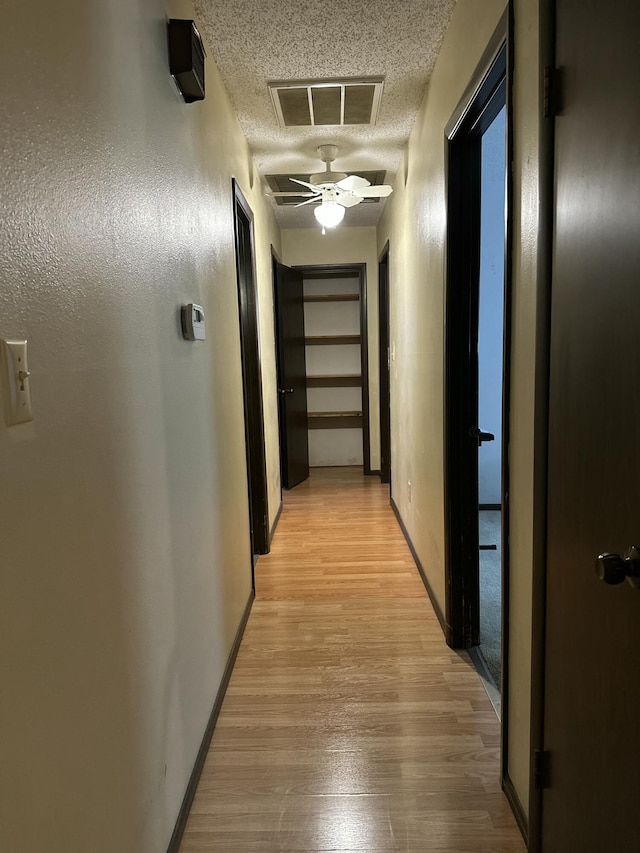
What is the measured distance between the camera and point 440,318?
2.45m

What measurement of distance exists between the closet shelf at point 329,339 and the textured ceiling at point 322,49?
283 centimetres

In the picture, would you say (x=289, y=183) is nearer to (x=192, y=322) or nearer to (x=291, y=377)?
(x=291, y=377)

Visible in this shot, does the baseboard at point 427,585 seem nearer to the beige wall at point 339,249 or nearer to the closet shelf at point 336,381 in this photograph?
the closet shelf at point 336,381

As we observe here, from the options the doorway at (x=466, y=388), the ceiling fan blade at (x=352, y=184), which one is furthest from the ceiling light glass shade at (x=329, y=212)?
the doorway at (x=466, y=388)

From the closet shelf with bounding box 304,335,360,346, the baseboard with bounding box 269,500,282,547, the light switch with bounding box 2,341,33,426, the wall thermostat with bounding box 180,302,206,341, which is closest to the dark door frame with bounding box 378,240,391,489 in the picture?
the closet shelf with bounding box 304,335,360,346

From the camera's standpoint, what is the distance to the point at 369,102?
2791mm

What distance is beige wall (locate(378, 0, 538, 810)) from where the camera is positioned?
1.38 meters

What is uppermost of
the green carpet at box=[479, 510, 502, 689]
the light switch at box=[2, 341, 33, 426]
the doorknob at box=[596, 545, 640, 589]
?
the light switch at box=[2, 341, 33, 426]

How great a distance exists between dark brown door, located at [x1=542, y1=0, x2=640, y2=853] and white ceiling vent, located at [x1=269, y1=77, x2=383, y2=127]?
1715mm

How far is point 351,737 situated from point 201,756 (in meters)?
0.51

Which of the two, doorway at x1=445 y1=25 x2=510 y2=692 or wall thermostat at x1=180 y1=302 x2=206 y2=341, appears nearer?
wall thermostat at x1=180 y1=302 x2=206 y2=341

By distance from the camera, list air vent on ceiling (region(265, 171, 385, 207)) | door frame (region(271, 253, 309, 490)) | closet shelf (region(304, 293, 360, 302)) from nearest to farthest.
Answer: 1. air vent on ceiling (region(265, 171, 385, 207))
2. door frame (region(271, 253, 309, 490))
3. closet shelf (region(304, 293, 360, 302))

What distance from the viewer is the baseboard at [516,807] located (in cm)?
146

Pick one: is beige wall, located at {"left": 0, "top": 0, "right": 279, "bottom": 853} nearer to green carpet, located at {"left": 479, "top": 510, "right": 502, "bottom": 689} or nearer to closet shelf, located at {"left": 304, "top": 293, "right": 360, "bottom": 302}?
green carpet, located at {"left": 479, "top": 510, "right": 502, "bottom": 689}
